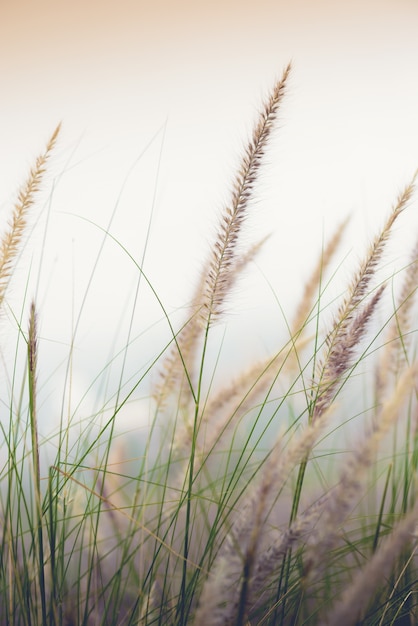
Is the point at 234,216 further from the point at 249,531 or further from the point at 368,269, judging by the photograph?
the point at 249,531

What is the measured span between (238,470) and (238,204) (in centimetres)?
35

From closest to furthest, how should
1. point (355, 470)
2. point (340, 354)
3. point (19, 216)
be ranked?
point (355, 470)
point (340, 354)
point (19, 216)

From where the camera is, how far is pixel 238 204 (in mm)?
591

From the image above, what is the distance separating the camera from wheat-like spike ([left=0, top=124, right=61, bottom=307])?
2.09 feet

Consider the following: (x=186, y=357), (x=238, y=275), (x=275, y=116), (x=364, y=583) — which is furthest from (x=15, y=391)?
(x=364, y=583)

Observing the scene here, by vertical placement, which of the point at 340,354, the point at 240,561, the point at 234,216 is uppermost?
the point at 234,216

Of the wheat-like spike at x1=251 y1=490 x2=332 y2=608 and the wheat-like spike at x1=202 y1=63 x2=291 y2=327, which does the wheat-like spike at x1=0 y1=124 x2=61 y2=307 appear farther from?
the wheat-like spike at x1=251 y1=490 x2=332 y2=608

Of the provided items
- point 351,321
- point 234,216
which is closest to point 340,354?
point 351,321

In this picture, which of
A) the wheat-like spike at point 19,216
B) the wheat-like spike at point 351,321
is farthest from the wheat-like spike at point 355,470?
the wheat-like spike at point 19,216

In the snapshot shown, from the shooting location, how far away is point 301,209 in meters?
1.30

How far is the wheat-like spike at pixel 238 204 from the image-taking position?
1.93ft

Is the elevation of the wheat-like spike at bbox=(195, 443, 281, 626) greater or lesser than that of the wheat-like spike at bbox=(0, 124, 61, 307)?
lesser

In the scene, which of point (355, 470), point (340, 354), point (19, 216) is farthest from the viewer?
point (19, 216)

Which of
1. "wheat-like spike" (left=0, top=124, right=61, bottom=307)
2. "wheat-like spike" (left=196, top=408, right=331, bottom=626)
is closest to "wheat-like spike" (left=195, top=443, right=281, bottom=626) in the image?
"wheat-like spike" (left=196, top=408, right=331, bottom=626)
